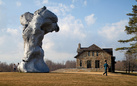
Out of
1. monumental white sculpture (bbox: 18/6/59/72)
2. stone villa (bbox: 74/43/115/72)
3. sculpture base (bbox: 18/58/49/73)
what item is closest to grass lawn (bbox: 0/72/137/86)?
sculpture base (bbox: 18/58/49/73)

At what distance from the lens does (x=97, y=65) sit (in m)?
43.6

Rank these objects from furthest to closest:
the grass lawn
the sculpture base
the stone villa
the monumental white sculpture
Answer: the stone villa
the monumental white sculpture
the sculpture base
the grass lawn

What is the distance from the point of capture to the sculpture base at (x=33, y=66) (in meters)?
18.9

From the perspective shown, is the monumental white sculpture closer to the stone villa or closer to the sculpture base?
the sculpture base

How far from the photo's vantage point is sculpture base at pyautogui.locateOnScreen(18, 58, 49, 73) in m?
18.9

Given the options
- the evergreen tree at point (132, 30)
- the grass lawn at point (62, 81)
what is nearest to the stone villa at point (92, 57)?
the evergreen tree at point (132, 30)

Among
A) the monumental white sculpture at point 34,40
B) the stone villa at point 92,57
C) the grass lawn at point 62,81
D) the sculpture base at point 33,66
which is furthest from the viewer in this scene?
the stone villa at point 92,57

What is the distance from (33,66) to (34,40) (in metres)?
3.19

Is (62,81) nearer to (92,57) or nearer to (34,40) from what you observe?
(34,40)

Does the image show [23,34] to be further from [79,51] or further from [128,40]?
[79,51]

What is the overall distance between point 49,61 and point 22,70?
231 ft

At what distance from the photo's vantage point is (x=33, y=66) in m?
19.2

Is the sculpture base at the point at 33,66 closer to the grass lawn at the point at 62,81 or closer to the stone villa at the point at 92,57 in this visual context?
the grass lawn at the point at 62,81

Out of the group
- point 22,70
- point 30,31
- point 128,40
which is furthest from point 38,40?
point 128,40
